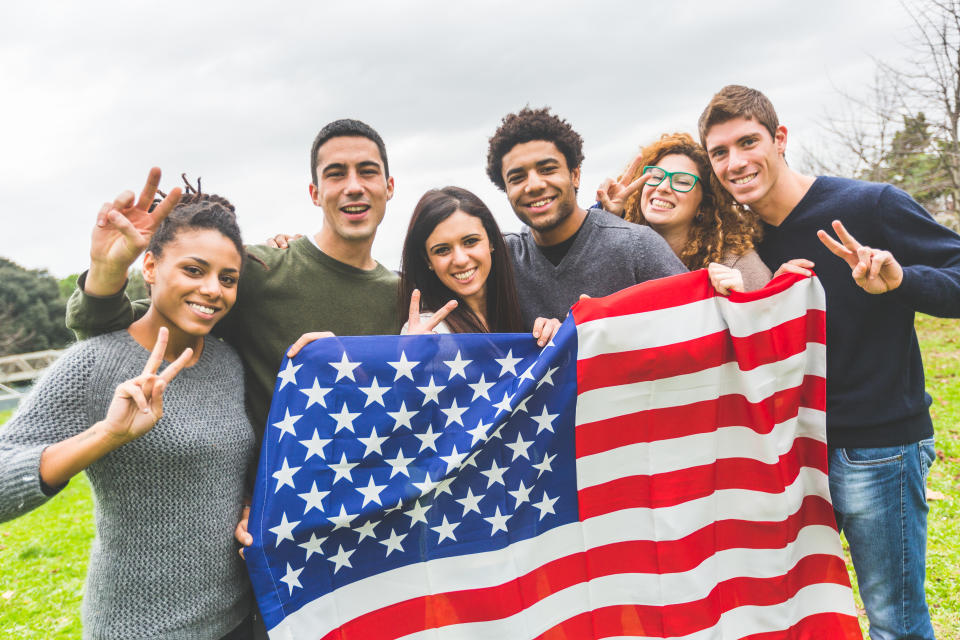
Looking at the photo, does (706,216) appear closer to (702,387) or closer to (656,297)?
(656,297)

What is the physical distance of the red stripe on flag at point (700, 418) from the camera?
297cm

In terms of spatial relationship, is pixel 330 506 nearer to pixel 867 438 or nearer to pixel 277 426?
pixel 277 426

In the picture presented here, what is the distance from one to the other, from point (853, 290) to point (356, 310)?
2647 millimetres

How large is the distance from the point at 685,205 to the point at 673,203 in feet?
0.26

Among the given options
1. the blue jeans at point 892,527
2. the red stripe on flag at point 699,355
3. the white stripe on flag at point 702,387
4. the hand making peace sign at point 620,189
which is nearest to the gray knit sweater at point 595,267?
the hand making peace sign at point 620,189

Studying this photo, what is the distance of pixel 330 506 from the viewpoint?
2625mm

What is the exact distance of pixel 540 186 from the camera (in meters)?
3.72

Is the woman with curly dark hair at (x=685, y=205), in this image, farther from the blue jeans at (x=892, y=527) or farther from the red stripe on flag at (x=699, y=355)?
the blue jeans at (x=892, y=527)

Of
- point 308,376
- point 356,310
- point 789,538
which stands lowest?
point 789,538

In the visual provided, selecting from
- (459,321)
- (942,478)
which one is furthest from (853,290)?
(942,478)

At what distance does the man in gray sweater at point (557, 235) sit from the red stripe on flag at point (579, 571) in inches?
55.4

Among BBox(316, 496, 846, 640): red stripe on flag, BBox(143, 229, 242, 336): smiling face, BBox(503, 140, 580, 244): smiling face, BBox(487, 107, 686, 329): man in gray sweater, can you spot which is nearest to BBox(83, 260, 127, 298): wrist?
BBox(143, 229, 242, 336): smiling face

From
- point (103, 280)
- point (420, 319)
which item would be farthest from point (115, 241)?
point (420, 319)

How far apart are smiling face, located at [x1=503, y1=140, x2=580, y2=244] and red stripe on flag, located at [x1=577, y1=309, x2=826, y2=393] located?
43.8 inches
